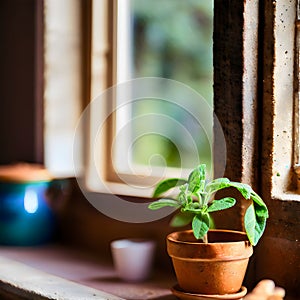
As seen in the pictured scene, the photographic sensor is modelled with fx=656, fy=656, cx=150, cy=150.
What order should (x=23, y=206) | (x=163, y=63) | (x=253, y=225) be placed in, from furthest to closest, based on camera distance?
(x=163, y=63)
(x=23, y=206)
(x=253, y=225)

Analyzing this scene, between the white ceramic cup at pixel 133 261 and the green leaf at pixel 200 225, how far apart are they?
1.29 ft

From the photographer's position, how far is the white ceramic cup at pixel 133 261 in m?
1.70

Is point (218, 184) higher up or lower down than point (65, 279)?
higher up

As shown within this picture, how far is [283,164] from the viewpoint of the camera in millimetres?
1496

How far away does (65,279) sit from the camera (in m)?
1.69

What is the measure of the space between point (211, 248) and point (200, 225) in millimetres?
54

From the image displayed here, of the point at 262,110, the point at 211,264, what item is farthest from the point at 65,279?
the point at 262,110

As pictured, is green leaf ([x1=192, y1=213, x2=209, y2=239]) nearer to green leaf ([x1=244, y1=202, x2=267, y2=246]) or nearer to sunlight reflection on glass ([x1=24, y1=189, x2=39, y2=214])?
green leaf ([x1=244, y1=202, x2=267, y2=246])

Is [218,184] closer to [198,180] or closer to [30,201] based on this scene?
[198,180]

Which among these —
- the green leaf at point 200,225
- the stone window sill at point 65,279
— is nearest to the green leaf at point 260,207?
the green leaf at point 200,225

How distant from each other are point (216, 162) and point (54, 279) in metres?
0.52

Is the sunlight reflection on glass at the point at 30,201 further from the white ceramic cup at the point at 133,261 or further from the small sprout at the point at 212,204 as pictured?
the small sprout at the point at 212,204

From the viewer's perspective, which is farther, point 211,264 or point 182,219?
point 182,219

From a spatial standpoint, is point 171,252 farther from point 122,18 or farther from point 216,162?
point 122,18
